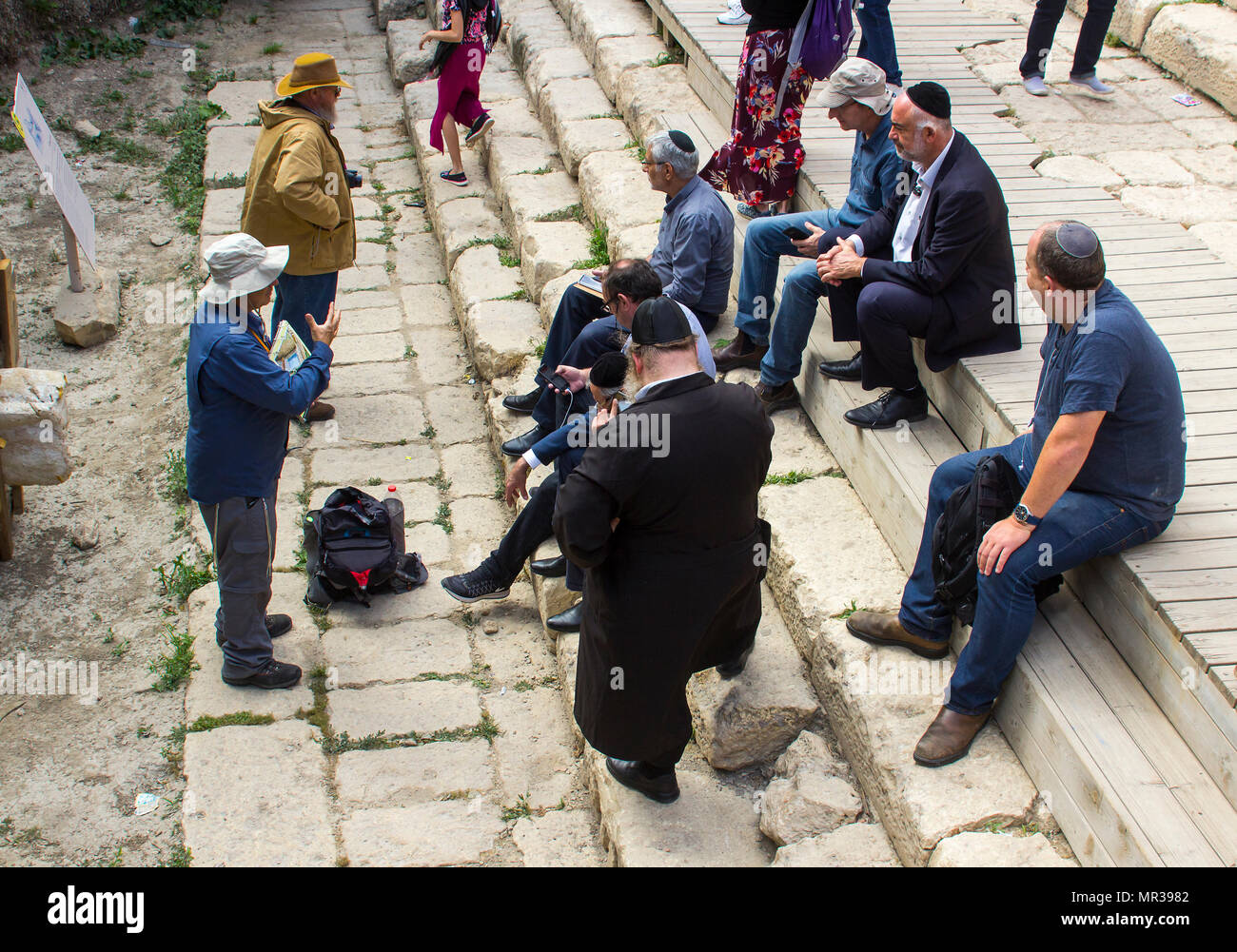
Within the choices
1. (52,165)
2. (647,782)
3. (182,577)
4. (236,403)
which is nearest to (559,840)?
(647,782)

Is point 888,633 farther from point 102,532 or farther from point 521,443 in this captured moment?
point 102,532

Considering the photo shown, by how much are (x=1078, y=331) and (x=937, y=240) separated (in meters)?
0.99

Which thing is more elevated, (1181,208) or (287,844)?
(1181,208)

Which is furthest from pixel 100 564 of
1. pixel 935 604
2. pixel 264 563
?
pixel 935 604

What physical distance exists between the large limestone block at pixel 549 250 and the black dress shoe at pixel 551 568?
→ 218 centimetres

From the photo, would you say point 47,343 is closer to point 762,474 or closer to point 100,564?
point 100,564

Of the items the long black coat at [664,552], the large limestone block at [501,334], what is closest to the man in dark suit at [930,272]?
the long black coat at [664,552]

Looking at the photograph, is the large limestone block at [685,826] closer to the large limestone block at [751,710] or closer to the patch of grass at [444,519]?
the large limestone block at [751,710]

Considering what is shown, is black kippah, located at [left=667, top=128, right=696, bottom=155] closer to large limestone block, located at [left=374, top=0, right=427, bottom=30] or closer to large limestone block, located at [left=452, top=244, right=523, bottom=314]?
large limestone block, located at [left=452, top=244, right=523, bottom=314]

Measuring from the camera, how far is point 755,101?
17.5 feet

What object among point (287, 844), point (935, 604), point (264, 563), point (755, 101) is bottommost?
point (287, 844)

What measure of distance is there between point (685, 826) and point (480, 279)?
406 centimetres

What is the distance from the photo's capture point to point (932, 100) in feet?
12.3

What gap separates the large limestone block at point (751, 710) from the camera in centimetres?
362
